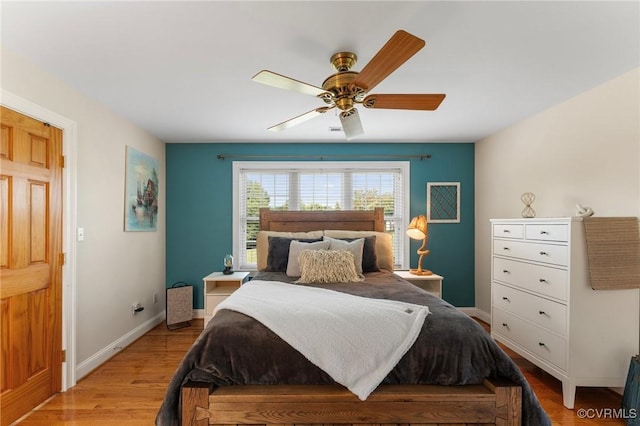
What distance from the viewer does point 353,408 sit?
1614mm

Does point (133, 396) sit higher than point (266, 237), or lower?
lower

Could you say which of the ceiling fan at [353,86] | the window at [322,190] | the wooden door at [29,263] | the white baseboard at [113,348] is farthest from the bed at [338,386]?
the window at [322,190]

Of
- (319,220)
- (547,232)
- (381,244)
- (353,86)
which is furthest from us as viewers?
(319,220)

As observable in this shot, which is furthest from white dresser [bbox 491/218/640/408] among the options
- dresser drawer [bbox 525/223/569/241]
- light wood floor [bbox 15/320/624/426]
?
light wood floor [bbox 15/320/624/426]

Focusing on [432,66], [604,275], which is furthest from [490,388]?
[432,66]

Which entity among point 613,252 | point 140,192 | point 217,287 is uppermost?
point 140,192

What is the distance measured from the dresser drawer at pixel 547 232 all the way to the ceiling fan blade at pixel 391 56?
5.60 feet

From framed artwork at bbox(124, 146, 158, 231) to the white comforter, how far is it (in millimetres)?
2200

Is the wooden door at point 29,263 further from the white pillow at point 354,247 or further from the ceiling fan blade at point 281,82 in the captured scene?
the white pillow at point 354,247

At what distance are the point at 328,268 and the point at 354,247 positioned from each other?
459mm

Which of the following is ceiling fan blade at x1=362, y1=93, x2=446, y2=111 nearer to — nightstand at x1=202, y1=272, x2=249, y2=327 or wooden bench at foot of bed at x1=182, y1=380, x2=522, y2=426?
wooden bench at foot of bed at x1=182, y1=380, x2=522, y2=426

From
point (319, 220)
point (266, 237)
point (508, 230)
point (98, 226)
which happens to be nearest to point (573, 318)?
point (508, 230)

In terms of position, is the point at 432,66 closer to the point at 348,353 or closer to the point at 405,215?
the point at 348,353

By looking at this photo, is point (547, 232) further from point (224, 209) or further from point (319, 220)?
point (224, 209)
